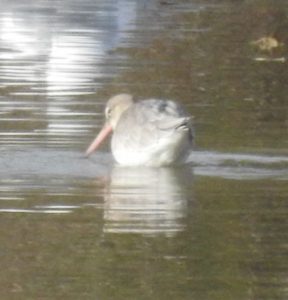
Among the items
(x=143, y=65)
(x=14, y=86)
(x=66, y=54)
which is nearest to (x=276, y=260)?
(x=14, y=86)

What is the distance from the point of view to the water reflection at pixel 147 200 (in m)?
8.91

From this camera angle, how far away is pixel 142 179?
407 inches

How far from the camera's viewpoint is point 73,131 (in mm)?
11875

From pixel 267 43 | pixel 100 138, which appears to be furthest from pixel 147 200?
pixel 267 43

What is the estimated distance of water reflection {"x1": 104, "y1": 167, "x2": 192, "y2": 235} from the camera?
8914mm

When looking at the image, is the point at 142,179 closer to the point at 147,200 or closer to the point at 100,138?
the point at 147,200

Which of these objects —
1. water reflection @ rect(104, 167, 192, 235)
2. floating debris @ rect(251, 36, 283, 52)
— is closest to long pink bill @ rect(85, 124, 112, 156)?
water reflection @ rect(104, 167, 192, 235)

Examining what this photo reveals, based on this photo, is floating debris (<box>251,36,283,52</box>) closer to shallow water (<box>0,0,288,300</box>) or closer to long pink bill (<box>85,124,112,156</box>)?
shallow water (<box>0,0,288,300</box>)

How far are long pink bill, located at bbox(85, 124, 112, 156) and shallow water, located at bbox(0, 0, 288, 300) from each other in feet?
0.26

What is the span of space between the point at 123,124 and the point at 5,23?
893cm

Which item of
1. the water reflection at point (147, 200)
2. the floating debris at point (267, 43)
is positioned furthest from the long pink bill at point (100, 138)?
the floating debris at point (267, 43)

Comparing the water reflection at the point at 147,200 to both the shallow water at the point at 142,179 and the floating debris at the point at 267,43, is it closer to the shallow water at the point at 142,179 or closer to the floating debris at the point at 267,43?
the shallow water at the point at 142,179

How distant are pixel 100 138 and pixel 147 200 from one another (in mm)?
1743

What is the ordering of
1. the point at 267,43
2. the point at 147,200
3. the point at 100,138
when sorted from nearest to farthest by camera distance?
the point at 147,200
the point at 100,138
the point at 267,43
